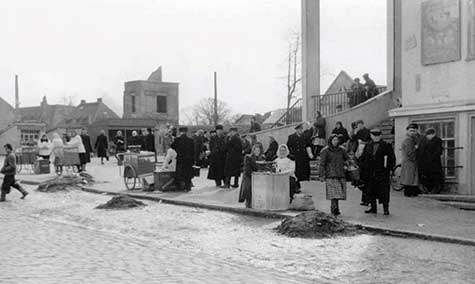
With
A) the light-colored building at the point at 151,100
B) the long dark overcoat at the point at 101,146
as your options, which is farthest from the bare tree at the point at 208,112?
the long dark overcoat at the point at 101,146

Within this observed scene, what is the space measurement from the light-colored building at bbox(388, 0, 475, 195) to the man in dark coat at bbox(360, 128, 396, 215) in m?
3.78

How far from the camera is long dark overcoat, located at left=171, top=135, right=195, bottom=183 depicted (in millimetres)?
17312

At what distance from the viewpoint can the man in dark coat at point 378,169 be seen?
489 inches

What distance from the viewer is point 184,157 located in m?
17.3

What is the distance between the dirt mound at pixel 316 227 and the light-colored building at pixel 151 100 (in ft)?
222

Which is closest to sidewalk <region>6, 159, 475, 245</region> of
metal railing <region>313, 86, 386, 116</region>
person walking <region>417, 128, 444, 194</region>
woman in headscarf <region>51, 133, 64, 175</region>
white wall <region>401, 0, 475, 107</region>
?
person walking <region>417, 128, 444, 194</region>

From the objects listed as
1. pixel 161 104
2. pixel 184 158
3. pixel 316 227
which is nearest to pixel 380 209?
pixel 316 227

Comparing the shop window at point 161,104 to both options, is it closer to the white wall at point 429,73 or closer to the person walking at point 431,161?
the white wall at point 429,73

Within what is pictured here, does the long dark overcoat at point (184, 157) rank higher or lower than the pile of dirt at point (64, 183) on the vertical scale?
higher

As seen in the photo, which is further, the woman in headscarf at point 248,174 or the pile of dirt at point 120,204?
the pile of dirt at point 120,204

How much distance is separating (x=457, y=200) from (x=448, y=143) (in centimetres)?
187

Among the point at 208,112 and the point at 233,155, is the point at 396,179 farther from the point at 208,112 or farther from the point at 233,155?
the point at 208,112

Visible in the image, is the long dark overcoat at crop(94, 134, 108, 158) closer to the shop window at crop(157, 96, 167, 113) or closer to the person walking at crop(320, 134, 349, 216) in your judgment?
the person walking at crop(320, 134, 349, 216)

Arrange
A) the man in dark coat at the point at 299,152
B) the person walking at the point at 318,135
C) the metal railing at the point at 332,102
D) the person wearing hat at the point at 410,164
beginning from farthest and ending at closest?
the metal railing at the point at 332,102, the person walking at the point at 318,135, the man in dark coat at the point at 299,152, the person wearing hat at the point at 410,164
